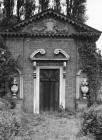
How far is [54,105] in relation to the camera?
1702 cm

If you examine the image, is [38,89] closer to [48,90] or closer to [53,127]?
[48,90]

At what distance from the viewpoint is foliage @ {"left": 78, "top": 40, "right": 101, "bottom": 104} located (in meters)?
16.4

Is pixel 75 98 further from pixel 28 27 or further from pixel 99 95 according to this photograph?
pixel 28 27

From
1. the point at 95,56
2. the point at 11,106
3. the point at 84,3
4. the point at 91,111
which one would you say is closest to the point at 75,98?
the point at 95,56

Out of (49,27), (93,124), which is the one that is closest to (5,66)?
(49,27)

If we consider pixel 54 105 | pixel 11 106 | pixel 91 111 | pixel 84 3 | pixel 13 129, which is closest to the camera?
pixel 13 129

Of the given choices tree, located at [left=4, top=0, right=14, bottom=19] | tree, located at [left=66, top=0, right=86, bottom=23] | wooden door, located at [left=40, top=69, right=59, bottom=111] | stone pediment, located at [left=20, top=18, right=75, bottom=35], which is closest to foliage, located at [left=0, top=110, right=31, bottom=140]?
wooden door, located at [left=40, top=69, right=59, bottom=111]

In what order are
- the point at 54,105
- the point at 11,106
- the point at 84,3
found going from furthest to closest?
1. the point at 84,3
2. the point at 54,105
3. the point at 11,106

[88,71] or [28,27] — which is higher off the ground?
[28,27]

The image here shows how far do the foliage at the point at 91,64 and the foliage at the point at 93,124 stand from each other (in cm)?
607

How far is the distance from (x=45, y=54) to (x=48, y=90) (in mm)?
2274

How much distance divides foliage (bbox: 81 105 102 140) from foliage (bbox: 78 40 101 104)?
607cm

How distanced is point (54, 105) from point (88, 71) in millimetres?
3013

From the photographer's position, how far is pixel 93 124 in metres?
9.88
